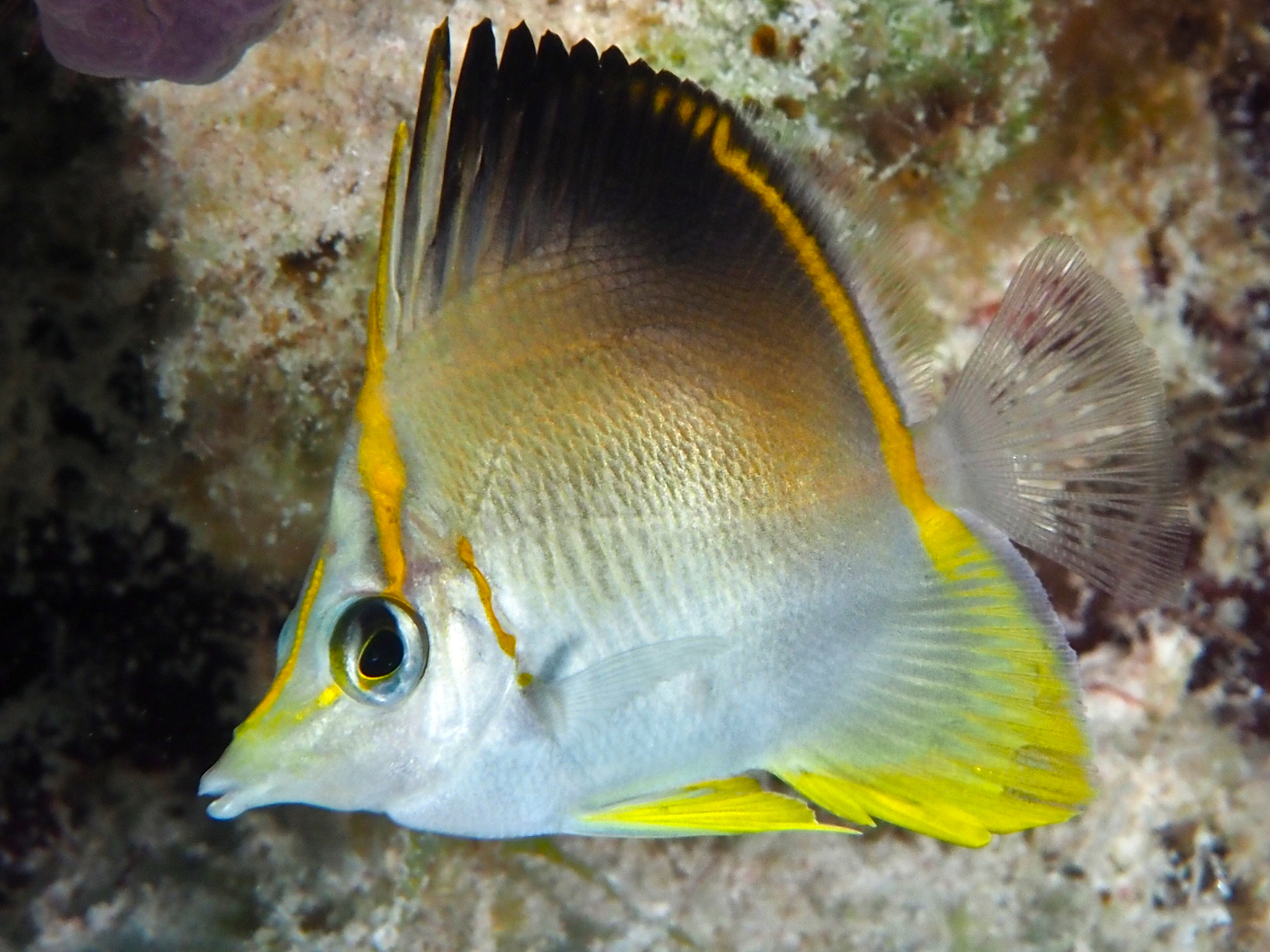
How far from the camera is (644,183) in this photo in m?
1.23

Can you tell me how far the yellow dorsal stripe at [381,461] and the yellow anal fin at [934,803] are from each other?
672 mm

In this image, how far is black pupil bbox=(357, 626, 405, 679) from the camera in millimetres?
1089

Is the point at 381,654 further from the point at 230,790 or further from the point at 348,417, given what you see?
the point at 348,417

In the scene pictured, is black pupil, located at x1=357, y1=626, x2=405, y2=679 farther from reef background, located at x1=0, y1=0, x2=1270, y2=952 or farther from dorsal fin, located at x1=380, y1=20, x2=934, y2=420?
reef background, located at x1=0, y1=0, x2=1270, y2=952

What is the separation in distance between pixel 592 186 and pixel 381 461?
0.47 m

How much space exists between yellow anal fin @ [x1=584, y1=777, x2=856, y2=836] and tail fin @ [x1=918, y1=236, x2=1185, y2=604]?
50cm

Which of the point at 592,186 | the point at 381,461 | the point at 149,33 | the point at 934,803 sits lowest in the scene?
the point at 934,803

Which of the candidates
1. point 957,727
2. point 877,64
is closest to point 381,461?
point 957,727

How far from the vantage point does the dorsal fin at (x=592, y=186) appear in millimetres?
1112

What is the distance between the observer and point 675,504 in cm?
117

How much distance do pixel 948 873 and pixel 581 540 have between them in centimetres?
145

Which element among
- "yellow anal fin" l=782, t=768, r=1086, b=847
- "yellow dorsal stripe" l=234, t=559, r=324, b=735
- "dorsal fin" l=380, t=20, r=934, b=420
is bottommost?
"yellow dorsal stripe" l=234, t=559, r=324, b=735

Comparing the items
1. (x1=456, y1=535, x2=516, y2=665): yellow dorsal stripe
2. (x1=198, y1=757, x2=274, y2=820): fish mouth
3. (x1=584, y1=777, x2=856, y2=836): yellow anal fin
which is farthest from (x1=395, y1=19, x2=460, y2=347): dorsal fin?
(x1=584, y1=777, x2=856, y2=836): yellow anal fin

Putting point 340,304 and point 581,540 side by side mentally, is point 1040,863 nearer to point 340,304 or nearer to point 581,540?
point 581,540
